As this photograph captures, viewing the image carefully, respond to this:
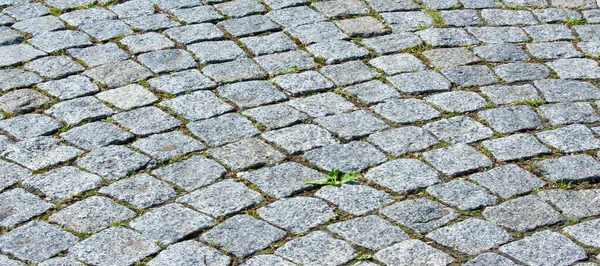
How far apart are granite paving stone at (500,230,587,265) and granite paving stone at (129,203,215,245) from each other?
121 centimetres

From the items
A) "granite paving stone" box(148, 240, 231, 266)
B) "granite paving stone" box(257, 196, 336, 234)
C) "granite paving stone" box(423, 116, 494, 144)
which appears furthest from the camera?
"granite paving stone" box(423, 116, 494, 144)

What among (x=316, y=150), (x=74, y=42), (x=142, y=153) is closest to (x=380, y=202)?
(x=316, y=150)

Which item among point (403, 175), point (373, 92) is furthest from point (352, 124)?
point (403, 175)

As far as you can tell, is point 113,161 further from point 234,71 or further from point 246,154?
point 234,71

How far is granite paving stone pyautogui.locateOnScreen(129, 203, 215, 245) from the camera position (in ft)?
11.9

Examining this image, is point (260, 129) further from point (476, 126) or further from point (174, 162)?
point (476, 126)

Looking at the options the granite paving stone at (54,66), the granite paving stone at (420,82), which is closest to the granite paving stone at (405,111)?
the granite paving stone at (420,82)

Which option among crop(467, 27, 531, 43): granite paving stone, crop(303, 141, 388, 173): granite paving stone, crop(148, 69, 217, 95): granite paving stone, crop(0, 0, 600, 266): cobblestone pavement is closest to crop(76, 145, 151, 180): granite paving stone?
crop(0, 0, 600, 266): cobblestone pavement

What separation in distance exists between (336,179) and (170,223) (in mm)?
771

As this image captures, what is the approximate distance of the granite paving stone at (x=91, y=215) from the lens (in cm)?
369

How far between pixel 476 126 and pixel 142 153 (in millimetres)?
1609

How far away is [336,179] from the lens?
4.04 m

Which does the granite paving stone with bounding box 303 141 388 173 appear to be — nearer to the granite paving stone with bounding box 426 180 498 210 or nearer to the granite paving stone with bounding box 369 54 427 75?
the granite paving stone with bounding box 426 180 498 210

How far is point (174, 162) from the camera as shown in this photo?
4137mm
